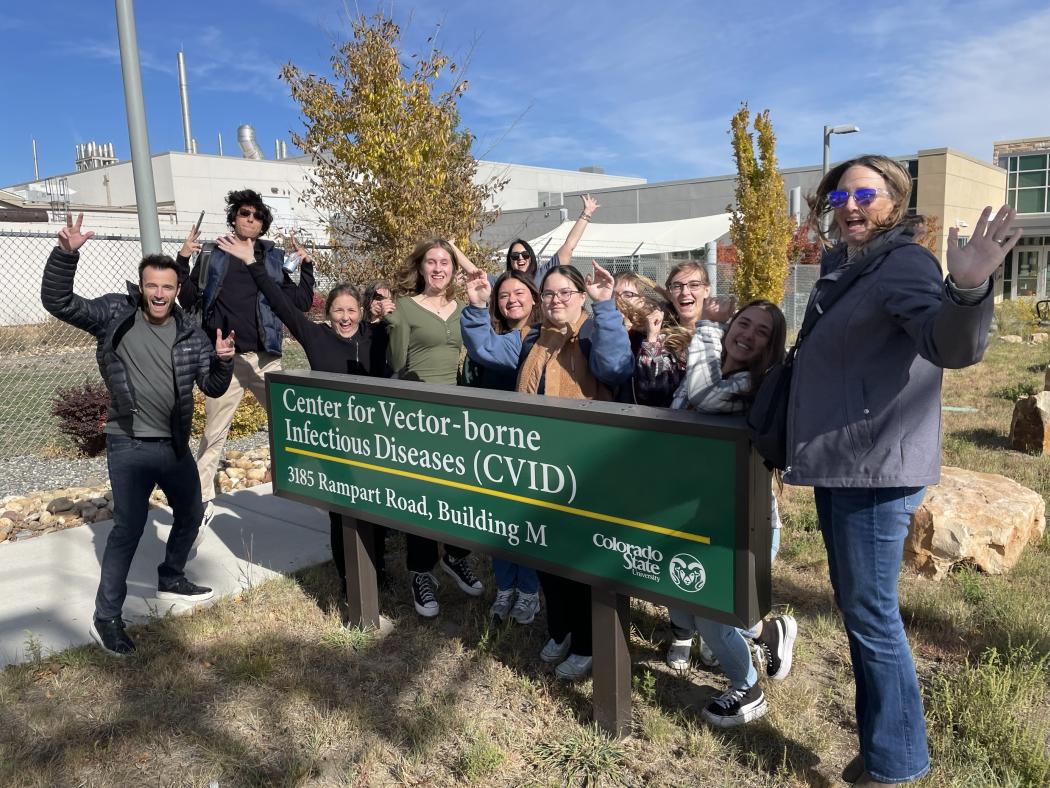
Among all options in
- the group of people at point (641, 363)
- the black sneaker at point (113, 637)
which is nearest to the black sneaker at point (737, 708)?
the group of people at point (641, 363)

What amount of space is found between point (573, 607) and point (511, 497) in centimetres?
65

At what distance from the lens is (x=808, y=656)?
336 cm

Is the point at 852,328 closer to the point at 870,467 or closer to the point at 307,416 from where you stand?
the point at 870,467

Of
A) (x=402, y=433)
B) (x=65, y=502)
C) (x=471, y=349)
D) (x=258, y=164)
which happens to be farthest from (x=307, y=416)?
(x=258, y=164)

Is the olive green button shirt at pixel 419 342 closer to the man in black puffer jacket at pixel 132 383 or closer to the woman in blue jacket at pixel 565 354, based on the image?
the woman in blue jacket at pixel 565 354

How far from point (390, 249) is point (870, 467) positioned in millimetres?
5599

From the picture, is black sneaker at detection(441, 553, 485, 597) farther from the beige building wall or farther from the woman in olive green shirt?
the beige building wall

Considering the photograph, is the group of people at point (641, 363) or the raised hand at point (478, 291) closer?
the group of people at point (641, 363)

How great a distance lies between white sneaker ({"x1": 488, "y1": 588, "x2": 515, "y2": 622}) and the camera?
379 centimetres

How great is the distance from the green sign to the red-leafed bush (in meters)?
4.61

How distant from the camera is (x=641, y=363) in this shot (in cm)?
297

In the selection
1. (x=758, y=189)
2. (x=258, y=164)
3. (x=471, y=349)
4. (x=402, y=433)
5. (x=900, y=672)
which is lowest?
(x=900, y=672)

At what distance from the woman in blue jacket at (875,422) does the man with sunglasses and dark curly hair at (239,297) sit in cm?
314

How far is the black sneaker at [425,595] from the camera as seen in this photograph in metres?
3.83
